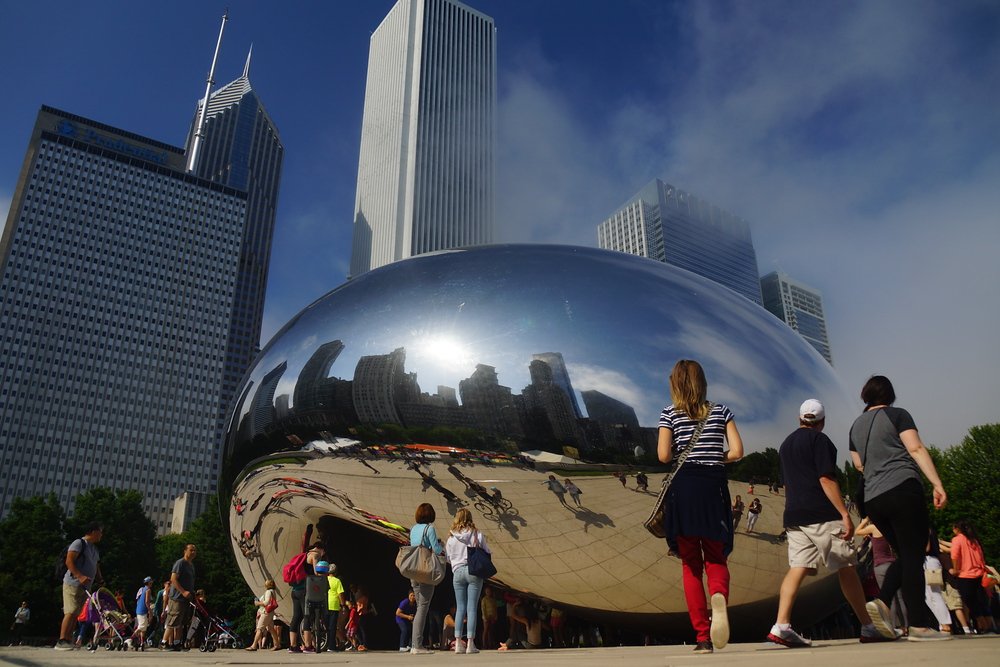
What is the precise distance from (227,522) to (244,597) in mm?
27228

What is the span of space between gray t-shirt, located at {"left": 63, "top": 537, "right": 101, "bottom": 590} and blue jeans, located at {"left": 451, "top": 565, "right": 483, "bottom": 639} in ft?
14.1

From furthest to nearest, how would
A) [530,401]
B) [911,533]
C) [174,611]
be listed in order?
[174,611] < [530,401] < [911,533]

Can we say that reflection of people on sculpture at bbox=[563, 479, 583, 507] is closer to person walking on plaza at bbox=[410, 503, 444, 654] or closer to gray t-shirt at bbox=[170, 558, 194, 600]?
person walking on plaza at bbox=[410, 503, 444, 654]

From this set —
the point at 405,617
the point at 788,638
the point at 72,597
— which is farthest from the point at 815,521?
the point at 72,597

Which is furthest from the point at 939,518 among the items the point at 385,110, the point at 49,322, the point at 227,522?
the point at 385,110

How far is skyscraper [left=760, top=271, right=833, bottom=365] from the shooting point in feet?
566

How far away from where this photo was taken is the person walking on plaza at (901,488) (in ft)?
12.7

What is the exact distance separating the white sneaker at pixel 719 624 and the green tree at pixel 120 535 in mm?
47409

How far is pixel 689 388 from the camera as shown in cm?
391

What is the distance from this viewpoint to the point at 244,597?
30891mm

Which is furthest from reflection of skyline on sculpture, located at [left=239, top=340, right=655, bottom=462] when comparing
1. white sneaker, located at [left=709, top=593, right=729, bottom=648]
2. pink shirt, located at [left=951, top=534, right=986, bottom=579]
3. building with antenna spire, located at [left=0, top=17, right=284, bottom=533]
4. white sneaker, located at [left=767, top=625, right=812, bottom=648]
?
building with antenna spire, located at [left=0, top=17, right=284, bottom=533]

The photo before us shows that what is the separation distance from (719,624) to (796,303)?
195748 mm

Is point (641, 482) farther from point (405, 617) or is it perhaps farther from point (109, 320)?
point (109, 320)

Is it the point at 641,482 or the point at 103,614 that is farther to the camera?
the point at 103,614
